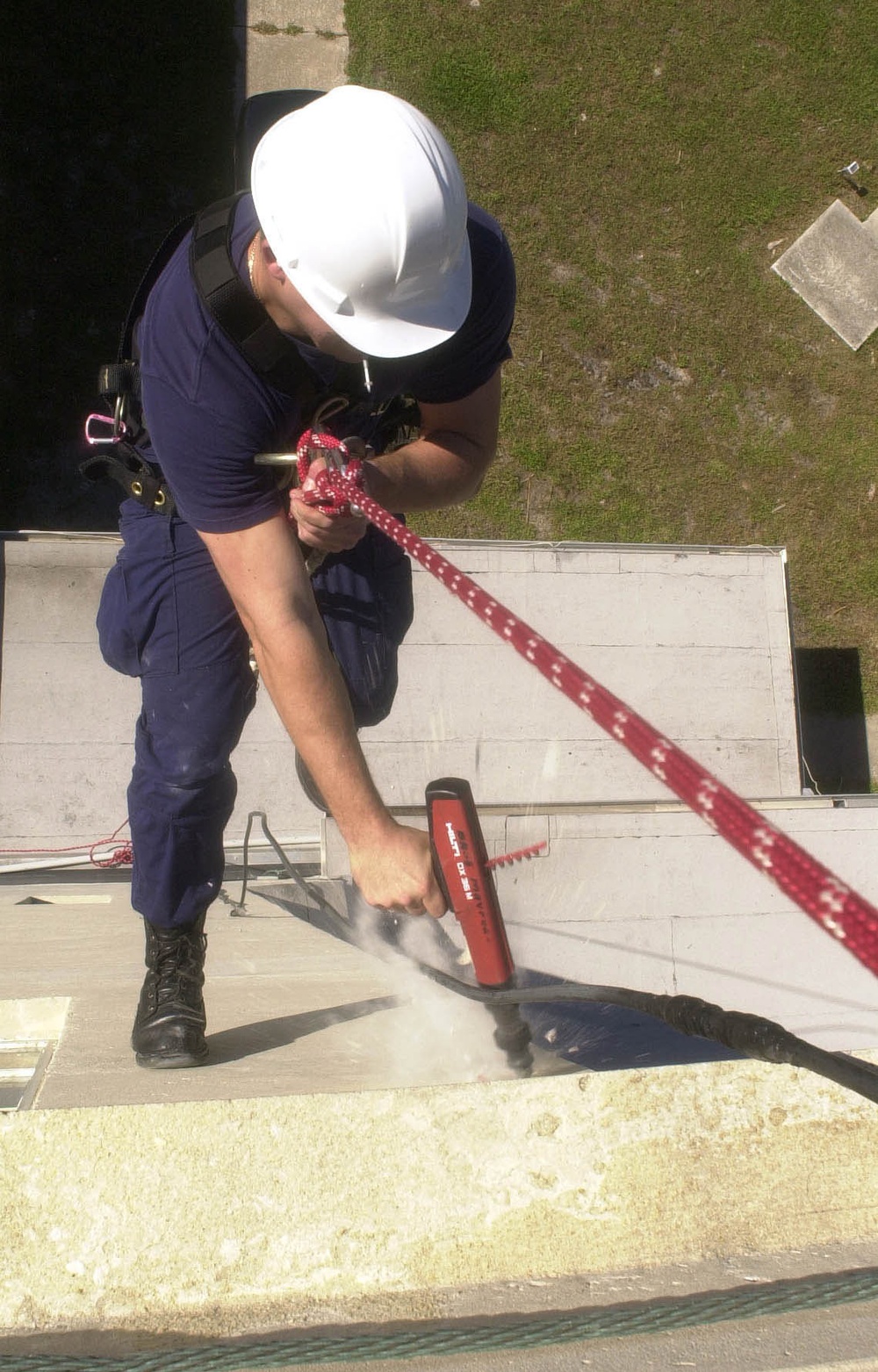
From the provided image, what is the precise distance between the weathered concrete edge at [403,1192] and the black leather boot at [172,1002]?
0.63m

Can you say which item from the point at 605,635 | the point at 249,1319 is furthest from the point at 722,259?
the point at 249,1319

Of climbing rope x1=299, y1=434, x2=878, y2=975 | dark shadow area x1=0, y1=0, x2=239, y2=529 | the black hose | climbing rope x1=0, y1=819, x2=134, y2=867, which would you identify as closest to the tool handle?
the black hose

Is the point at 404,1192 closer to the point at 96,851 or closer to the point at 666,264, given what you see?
the point at 96,851

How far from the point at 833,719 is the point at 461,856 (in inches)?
161

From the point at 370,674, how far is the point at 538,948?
1.29m

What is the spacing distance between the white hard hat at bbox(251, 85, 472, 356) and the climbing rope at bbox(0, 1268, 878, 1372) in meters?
1.34

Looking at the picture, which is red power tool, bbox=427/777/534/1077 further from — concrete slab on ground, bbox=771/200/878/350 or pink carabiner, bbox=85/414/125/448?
concrete slab on ground, bbox=771/200/878/350

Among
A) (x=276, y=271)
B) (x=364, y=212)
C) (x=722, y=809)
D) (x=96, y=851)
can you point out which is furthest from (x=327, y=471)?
(x=96, y=851)

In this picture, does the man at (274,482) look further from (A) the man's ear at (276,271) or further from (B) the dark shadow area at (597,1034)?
(B) the dark shadow area at (597,1034)

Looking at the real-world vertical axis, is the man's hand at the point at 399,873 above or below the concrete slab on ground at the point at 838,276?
below

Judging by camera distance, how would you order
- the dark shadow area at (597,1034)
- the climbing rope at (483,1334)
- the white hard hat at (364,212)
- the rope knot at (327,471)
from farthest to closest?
the dark shadow area at (597,1034) < the rope knot at (327,471) < the white hard hat at (364,212) < the climbing rope at (483,1334)

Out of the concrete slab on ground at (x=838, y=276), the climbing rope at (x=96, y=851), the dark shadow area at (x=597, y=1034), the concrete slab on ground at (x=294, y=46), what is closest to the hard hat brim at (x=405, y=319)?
the dark shadow area at (x=597, y=1034)

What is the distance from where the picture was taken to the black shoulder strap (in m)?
1.71

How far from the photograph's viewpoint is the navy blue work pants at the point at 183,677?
2.17 m
